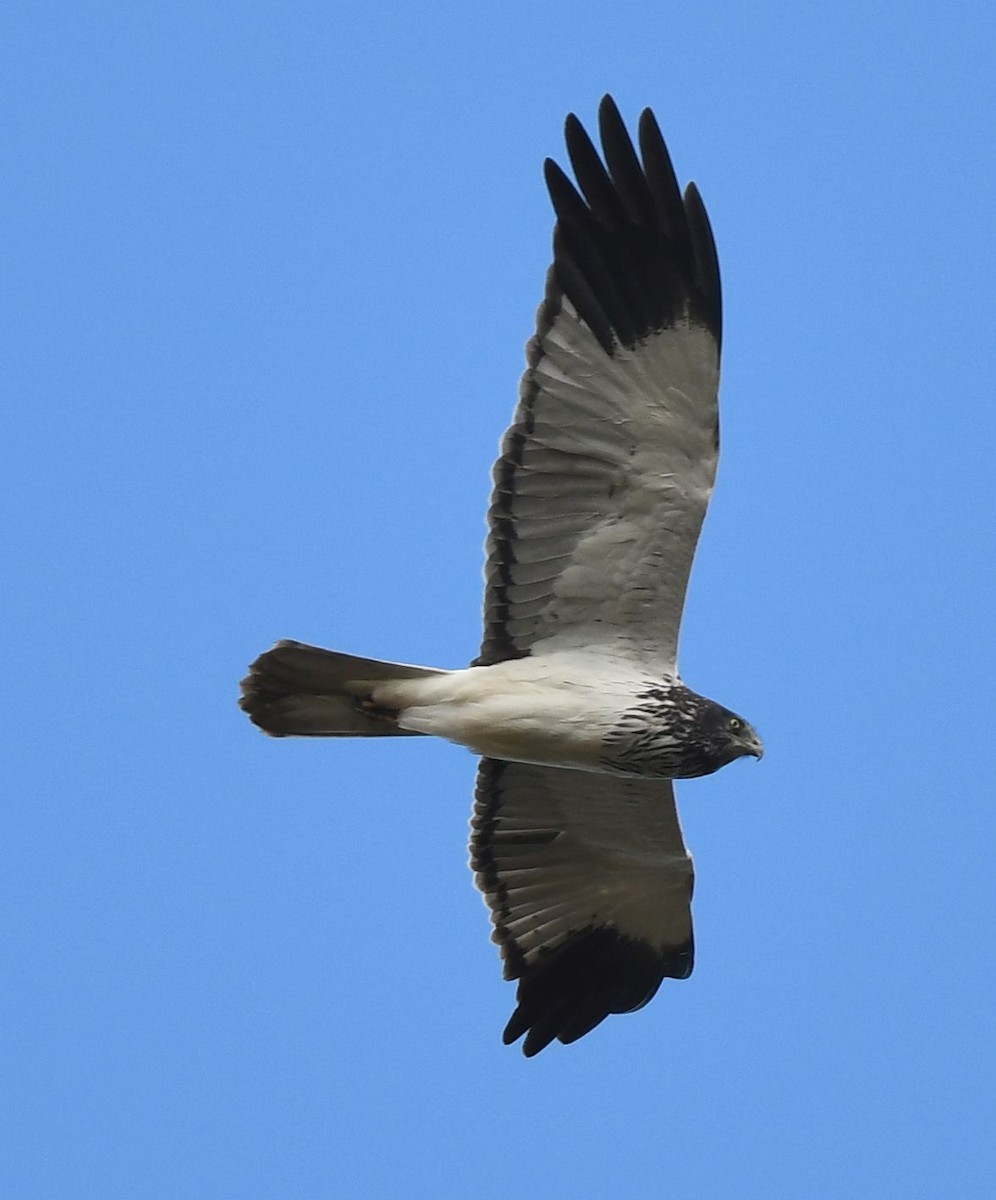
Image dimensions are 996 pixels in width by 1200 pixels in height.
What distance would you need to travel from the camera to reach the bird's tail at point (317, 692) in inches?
384

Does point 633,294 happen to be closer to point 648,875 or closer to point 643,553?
point 643,553

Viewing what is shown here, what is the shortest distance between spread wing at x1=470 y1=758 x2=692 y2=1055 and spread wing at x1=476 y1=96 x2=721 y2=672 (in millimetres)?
1592

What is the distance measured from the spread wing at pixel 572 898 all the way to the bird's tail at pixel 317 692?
1.07m

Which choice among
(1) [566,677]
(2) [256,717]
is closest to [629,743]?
(1) [566,677]

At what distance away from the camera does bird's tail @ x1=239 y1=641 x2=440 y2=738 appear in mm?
9766

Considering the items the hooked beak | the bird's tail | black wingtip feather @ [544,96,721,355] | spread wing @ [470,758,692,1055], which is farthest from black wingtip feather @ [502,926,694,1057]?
black wingtip feather @ [544,96,721,355]

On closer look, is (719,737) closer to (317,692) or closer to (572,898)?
(572,898)

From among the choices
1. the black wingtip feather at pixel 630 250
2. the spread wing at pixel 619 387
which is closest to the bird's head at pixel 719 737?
the spread wing at pixel 619 387

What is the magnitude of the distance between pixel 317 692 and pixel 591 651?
1.43 meters

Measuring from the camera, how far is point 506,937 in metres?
10.9

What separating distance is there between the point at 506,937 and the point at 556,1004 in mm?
476

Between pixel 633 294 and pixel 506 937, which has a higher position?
pixel 633 294

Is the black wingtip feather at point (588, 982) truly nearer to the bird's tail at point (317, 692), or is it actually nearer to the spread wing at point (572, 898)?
the spread wing at point (572, 898)

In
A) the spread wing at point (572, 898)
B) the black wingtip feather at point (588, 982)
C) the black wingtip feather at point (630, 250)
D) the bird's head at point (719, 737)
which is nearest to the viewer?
the black wingtip feather at point (630, 250)
